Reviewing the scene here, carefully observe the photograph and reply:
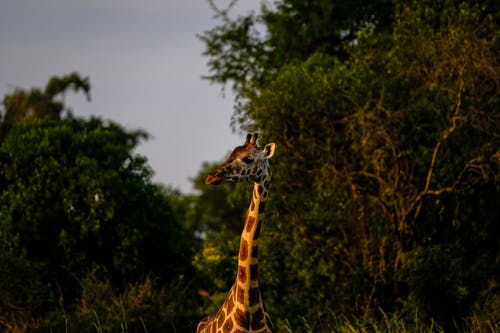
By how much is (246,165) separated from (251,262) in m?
1.12

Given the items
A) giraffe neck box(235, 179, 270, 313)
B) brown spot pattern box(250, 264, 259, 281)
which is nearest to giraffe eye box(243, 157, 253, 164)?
giraffe neck box(235, 179, 270, 313)

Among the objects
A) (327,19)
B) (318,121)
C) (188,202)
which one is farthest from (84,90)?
(318,121)

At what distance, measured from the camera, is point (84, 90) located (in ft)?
153

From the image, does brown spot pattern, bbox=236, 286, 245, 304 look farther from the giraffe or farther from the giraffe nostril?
the giraffe nostril

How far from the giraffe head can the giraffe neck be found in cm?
26

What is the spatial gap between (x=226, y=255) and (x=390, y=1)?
952 centimetres

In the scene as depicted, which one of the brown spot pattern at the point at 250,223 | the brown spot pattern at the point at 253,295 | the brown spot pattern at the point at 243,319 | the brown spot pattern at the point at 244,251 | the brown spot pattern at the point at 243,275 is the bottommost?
the brown spot pattern at the point at 243,319

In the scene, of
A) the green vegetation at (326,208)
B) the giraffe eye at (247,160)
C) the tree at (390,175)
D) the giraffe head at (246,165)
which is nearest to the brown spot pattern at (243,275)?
the giraffe head at (246,165)

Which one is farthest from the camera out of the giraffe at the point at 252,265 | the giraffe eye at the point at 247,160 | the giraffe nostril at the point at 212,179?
the giraffe at the point at 252,265

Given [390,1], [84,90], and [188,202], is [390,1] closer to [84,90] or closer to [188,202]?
[84,90]

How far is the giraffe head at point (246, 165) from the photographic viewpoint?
30.6ft

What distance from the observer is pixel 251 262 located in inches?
391

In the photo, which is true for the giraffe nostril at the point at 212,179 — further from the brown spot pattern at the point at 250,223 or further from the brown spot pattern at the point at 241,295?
the brown spot pattern at the point at 241,295

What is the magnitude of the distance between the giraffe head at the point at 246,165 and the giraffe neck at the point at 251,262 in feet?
0.84
